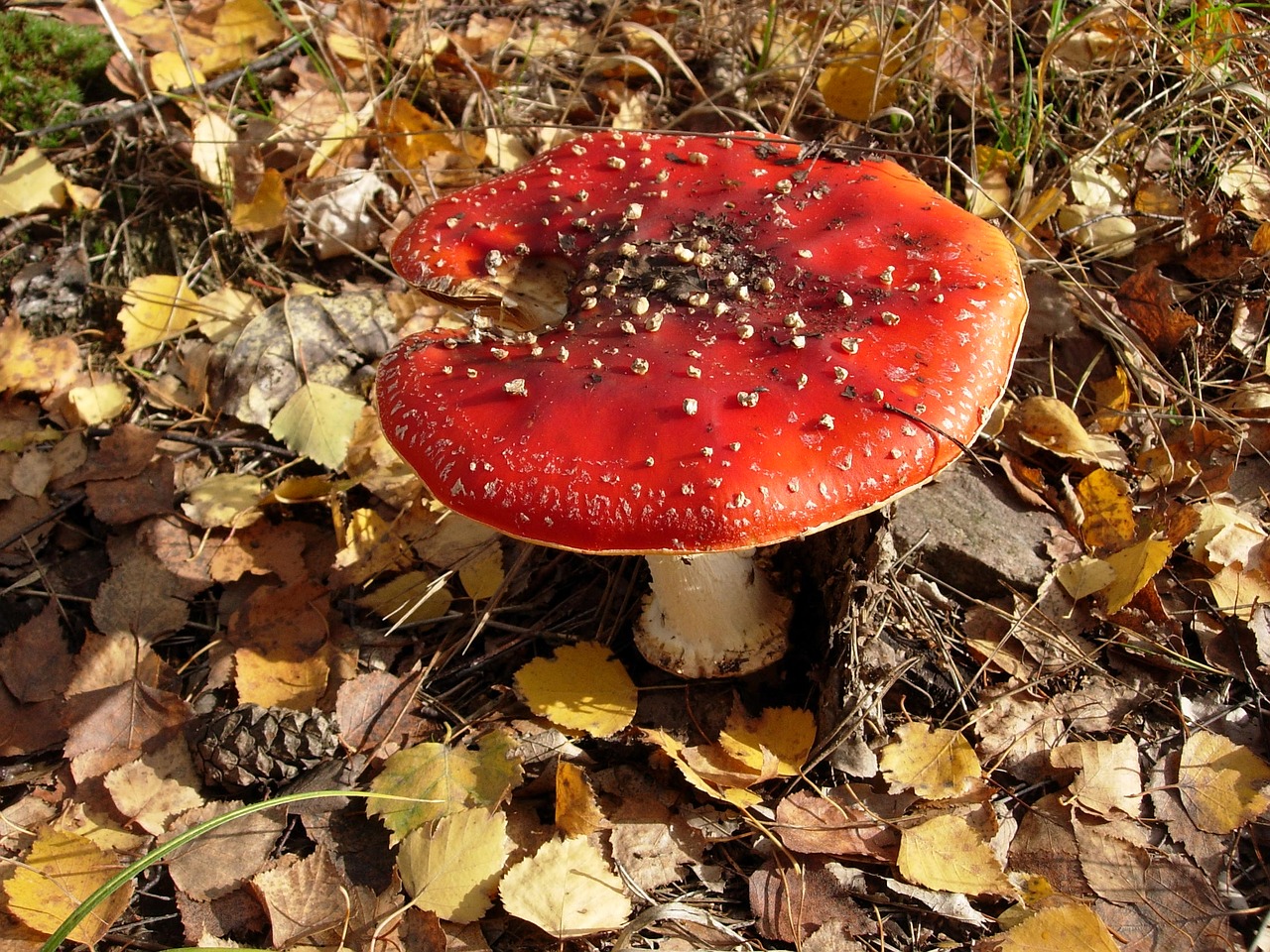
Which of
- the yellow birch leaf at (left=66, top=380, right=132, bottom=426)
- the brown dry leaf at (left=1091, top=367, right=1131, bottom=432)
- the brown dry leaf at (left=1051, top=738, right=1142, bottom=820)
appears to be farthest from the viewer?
the yellow birch leaf at (left=66, top=380, right=132, bottom=426)

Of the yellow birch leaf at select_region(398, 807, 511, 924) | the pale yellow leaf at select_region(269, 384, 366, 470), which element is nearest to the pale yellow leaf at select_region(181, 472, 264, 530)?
the pale yellow leaf at select_region(269, 384, 366, 470)

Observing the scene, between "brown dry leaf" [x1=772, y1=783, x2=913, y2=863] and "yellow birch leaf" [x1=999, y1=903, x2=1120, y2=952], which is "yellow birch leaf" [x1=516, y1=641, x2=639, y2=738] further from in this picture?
"yellow birch leaf" [x1=999, y1=903, x2=1120, y2=952]

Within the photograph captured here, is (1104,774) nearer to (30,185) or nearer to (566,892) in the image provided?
(566,892)

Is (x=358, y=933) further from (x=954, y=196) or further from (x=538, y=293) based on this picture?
(x=954, y=196)

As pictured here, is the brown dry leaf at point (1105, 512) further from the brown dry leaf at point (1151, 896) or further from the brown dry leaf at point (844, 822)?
the brown dry leaf at point (844, 822)

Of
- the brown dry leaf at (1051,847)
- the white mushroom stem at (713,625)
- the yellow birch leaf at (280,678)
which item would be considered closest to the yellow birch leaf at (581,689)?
the white mushroom stem at (713,625)

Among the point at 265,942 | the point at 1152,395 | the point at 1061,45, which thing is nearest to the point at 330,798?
the point at 265,942

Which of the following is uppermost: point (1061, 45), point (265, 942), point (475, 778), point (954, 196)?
point (1061, 45)
